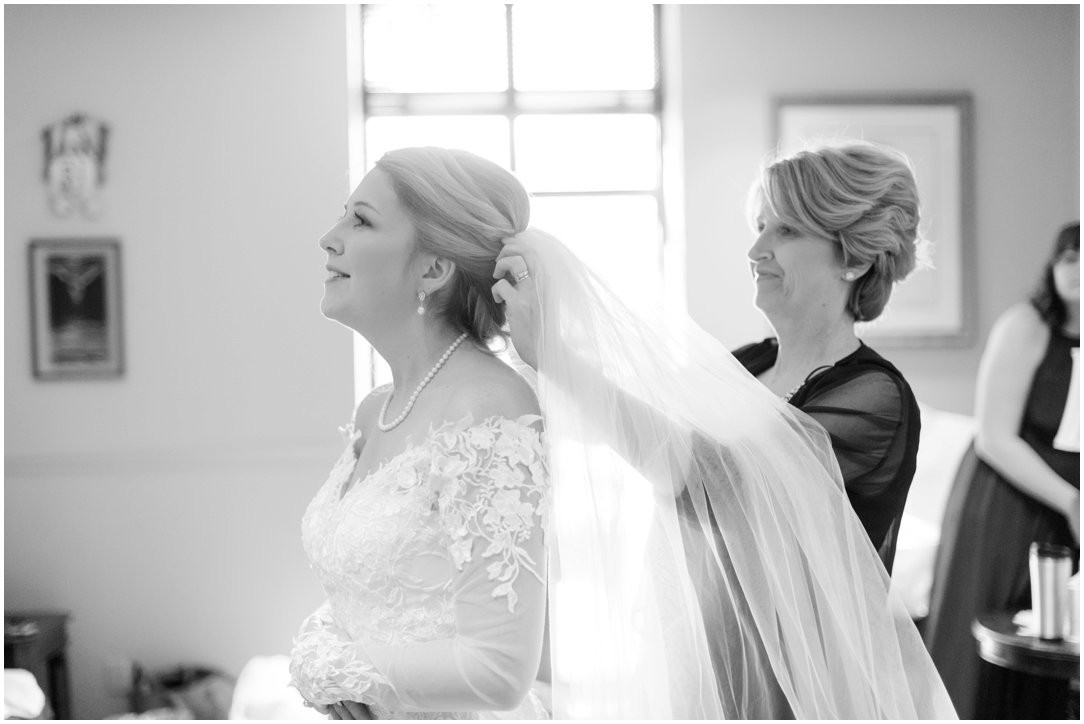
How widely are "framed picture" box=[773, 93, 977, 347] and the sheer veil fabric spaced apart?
318cm

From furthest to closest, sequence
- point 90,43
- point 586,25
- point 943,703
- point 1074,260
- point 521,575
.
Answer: point 586,25 → point 90,43 → point 1074,260 → point 943,703 → point 521,575

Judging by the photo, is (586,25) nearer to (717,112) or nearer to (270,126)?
(717,112)

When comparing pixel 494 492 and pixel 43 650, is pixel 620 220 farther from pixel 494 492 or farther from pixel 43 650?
pixel 494 492

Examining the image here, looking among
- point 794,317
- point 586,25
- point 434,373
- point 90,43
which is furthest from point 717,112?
point 434,373

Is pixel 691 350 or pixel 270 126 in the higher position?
pixel 270 126

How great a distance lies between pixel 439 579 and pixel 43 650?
316cm

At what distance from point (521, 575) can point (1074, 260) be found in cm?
244

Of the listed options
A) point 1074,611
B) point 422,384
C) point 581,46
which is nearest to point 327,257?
point 422,384

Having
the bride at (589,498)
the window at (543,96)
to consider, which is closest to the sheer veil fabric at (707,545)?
the bride at (589,498)

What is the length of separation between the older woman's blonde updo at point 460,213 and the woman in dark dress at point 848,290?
40cm

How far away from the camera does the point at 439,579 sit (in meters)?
1.34

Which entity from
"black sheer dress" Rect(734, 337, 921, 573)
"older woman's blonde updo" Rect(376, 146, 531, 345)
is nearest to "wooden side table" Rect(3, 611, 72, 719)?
"older woman's blonde updo" Rect(376, 146, 531, 345)

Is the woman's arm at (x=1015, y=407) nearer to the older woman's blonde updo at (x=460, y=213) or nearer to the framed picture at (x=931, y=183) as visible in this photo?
the framed picture at (x=931, y=183)

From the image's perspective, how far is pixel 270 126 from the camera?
4305mm
